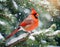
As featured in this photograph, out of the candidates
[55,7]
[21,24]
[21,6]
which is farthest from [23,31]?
[55,7]

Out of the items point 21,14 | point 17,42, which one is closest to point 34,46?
point 17,42

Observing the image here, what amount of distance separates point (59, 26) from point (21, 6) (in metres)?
0.30

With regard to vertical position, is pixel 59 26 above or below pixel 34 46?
above

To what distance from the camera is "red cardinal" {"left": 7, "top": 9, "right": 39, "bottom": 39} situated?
1.59m

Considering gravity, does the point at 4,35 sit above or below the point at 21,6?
below

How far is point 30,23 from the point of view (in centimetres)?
160

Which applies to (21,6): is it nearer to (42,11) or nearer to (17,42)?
(42,11)

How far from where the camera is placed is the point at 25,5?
5.38ft

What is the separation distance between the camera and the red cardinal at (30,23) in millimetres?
1592

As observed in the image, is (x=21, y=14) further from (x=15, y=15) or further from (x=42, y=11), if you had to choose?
(x=42, y=11)

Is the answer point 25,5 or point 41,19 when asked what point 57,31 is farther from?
point 25,5

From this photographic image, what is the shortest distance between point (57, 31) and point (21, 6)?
1.01 ft

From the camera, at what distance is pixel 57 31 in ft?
5.30

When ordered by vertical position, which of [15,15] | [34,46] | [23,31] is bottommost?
[34,46]
